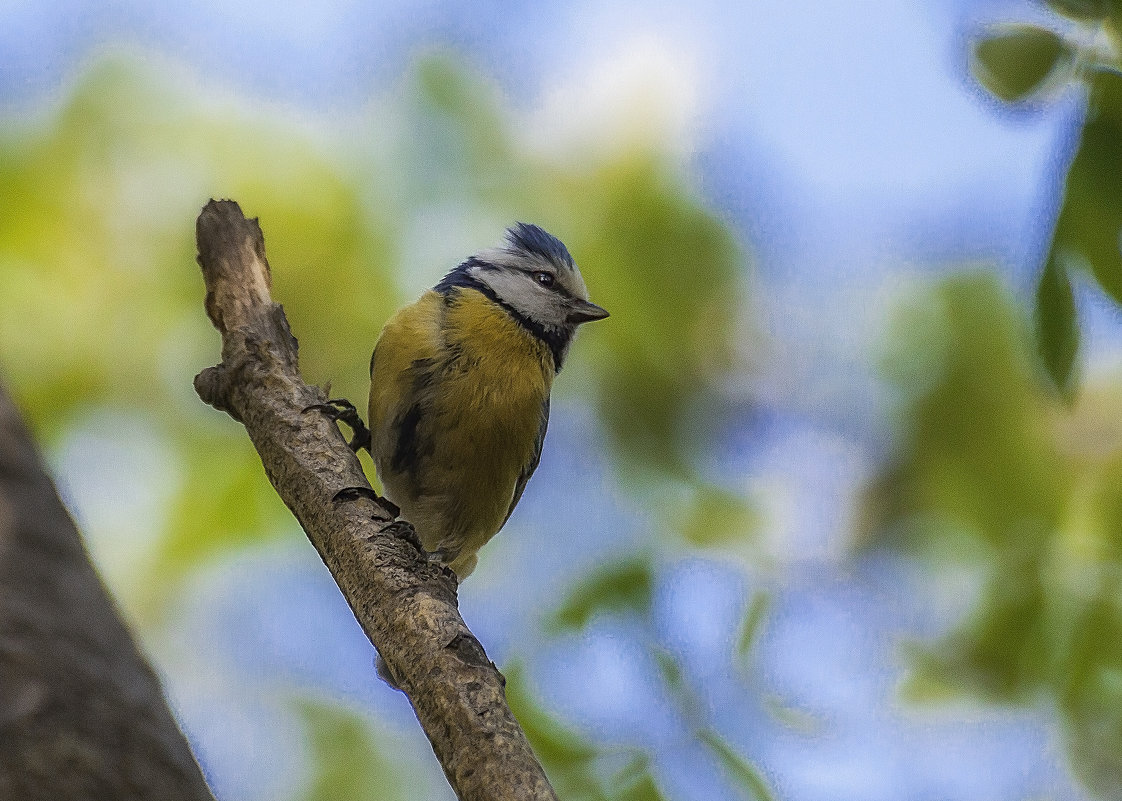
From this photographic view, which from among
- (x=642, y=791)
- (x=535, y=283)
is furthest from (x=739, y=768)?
(x=535, y=283)

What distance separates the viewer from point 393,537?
2.54 m

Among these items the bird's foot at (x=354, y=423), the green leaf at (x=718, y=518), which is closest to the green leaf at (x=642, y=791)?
the bird's foot at (x=354, y=423)

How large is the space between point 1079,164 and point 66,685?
6.09 feet

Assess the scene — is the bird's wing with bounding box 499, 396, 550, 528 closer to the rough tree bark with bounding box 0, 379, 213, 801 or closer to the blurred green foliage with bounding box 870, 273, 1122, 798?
the blurred green foliage with bounding box 870, 273, 1122, 798

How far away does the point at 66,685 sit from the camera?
1705 mm

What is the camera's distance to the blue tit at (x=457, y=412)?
4.17 metres

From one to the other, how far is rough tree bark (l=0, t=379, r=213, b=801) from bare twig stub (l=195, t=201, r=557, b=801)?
1.58ft

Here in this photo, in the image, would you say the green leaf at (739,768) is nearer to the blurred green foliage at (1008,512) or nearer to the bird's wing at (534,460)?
the blurred green foliage at (1008,512)

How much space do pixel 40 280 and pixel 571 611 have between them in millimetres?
3611

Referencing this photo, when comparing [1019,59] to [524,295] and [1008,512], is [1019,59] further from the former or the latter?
[524,295]

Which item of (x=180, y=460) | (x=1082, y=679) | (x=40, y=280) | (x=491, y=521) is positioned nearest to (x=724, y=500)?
(x=491, y=521)

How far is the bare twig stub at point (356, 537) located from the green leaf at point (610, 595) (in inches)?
49.2

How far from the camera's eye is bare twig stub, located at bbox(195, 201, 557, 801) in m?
1.95

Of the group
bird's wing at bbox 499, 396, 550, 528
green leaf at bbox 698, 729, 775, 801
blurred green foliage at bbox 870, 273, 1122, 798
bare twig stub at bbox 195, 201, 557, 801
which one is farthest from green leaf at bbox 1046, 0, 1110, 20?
bird's wing at bbox 499, 396, 550, 528
